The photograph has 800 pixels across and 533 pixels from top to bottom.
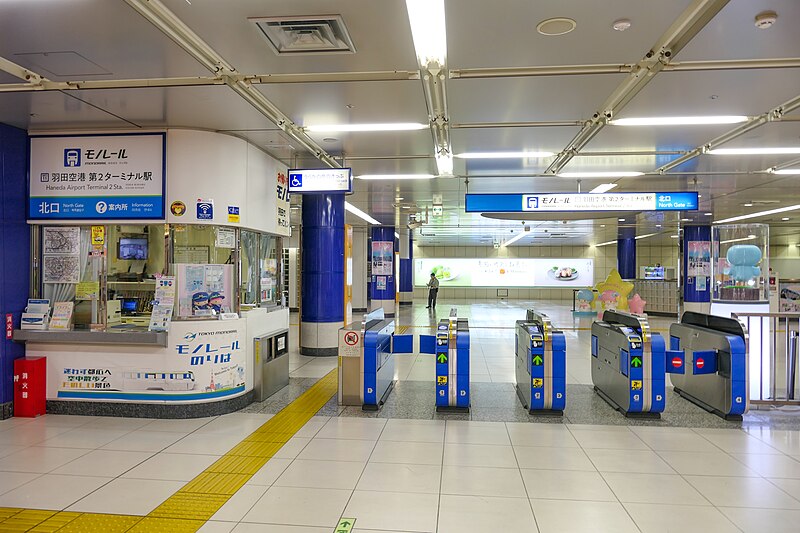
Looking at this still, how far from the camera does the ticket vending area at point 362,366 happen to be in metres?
5.38

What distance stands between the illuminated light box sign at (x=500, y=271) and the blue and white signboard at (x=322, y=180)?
2138 centimetres

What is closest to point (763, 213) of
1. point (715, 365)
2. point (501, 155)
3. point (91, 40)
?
point (715, 365)

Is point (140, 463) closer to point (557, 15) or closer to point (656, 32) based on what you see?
point (557, 15)

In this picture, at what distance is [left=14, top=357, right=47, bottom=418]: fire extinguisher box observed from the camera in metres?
5.15

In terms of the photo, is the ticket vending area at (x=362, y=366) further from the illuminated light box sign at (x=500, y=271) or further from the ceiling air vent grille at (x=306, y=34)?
the illuminated light box sign at (x=500, y=271)

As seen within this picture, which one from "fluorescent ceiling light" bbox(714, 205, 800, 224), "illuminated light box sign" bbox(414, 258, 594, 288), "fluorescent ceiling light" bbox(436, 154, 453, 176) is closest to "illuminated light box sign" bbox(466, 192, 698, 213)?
"fluorescent ceiling light" bbox(436, 154, 453, 176)

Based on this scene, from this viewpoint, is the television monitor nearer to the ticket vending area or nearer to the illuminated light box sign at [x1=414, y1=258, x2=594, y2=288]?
the ticket vending area

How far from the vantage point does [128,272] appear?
5625 mm

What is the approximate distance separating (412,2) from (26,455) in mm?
4603

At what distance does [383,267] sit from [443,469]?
1246cm

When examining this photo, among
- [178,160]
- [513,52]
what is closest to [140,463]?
[178,160]

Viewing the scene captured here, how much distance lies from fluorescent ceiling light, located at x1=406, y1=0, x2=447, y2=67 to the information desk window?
3.26 meters

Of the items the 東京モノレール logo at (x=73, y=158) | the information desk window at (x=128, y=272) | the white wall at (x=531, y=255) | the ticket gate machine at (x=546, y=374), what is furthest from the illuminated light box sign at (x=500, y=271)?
the 東京モノレール logo at (x=73, y=158)

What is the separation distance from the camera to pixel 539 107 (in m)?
4.71
